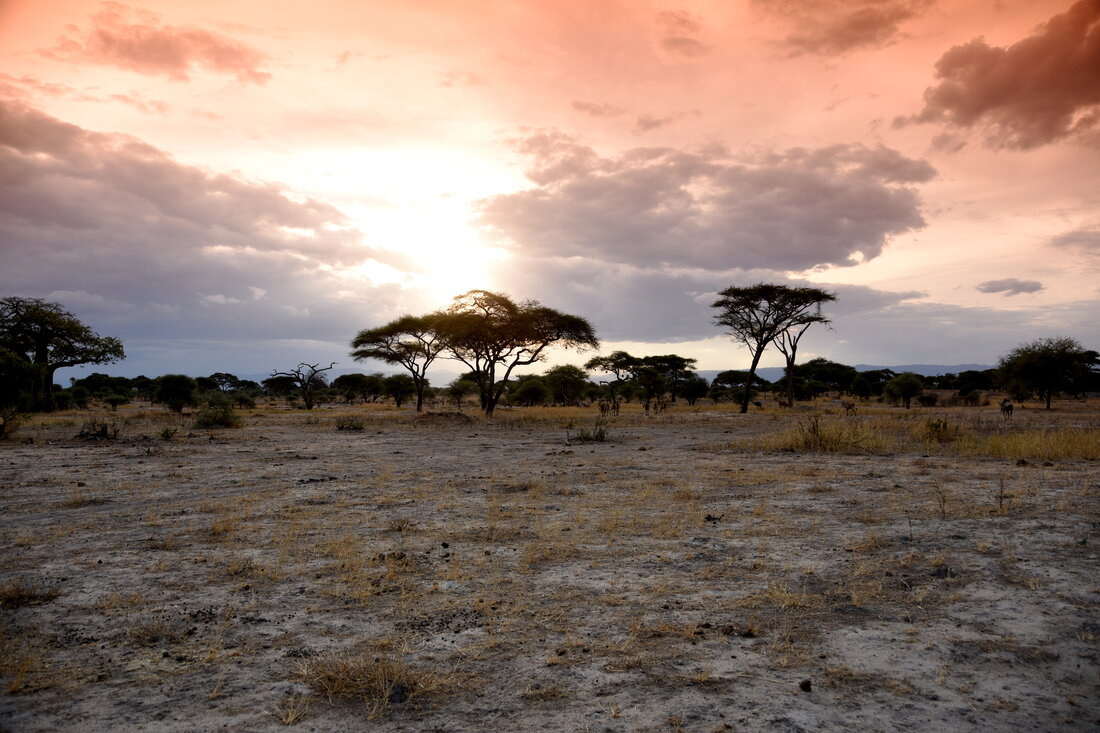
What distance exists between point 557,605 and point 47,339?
48805 millimetres

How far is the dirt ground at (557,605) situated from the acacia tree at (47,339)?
37.0 meters

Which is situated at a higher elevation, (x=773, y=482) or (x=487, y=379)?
(x=487, y=379)

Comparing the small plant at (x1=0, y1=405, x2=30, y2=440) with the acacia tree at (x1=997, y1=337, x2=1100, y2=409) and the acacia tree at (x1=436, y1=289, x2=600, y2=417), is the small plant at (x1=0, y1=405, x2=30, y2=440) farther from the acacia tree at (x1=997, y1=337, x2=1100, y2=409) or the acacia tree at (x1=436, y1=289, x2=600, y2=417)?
the acacia tree at (x1=997, y1=337, x2=1100, y2=409)

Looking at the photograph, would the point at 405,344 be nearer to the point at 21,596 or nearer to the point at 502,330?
the point at 502,330

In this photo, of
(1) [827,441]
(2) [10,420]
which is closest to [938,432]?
(1) [827,441]

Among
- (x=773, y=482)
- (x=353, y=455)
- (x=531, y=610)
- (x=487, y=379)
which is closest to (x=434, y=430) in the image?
(x=353, y=455)

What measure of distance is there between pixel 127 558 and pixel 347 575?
274 cm

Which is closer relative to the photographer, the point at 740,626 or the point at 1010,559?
the point at 740,626

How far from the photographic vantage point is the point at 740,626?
14.3 feet

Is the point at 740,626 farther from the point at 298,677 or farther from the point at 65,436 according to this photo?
the point at 65,436

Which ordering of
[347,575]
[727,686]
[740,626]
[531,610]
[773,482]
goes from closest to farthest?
[727,686] < [740,626] < [531,610] < [347,575] < [773,482]

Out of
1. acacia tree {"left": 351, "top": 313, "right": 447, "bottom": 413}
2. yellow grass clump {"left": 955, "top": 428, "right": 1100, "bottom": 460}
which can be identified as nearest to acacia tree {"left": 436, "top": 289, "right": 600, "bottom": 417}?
acacia tree {"left": 351, "top": 313, "right": 447, "bottom": 413}

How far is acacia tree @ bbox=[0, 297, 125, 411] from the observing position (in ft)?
124

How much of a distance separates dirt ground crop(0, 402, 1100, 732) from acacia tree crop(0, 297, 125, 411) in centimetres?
3703
